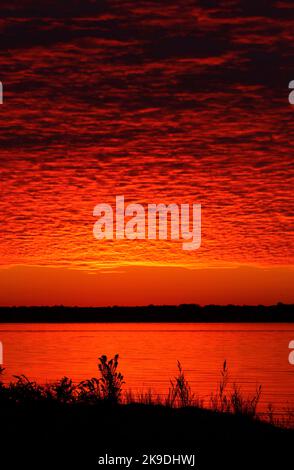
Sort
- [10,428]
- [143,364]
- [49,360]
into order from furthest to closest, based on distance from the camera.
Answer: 1. [49,360]
2. [143,364]
3. [10,428]

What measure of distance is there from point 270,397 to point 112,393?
61.5 feet

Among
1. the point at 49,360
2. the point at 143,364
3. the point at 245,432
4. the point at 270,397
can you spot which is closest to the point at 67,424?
the point at 245,432

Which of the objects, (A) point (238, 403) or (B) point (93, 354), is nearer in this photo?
(A) point (238, 403)

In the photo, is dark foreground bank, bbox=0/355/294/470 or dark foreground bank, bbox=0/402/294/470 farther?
dark foreground bank, bbox=0/402/294/470

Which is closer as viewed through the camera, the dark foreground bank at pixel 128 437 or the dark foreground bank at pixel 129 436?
the dark foreground bank at pixel 128 437

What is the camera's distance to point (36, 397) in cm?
1680
